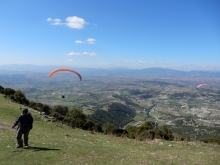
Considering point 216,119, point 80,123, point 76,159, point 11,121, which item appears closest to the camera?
point 76,159

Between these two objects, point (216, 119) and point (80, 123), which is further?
point (216, 119)

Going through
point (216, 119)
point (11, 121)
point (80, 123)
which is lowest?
point (216, 119)

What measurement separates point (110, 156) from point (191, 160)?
510cm

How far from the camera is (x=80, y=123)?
36281 millimetres

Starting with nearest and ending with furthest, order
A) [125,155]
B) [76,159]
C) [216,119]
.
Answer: [76,159]
[125,155]
[216,119]

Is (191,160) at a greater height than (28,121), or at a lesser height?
lesser

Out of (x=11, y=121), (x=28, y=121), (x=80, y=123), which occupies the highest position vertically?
(x=28, y=121)

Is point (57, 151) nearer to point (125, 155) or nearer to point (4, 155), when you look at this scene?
point (4, 155)

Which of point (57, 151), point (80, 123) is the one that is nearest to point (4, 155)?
point (57, 151)

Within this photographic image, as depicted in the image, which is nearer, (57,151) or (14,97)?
(57,151)

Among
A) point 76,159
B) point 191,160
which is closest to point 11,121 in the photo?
point 76,159

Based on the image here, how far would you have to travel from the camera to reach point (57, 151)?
42.8ft

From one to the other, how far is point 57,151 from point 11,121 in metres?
14.5

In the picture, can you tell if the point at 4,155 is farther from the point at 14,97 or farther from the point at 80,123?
the point at 14,97
